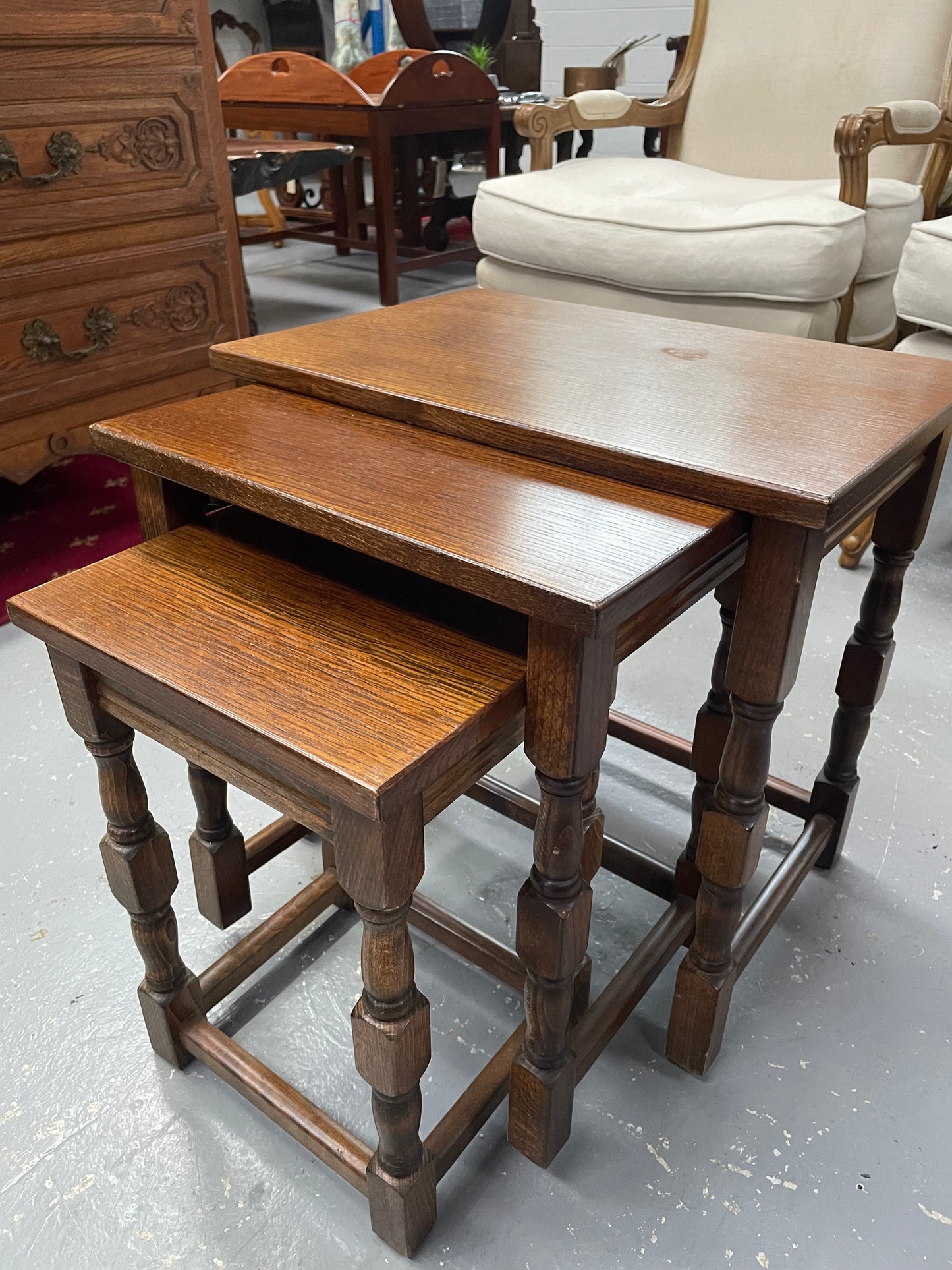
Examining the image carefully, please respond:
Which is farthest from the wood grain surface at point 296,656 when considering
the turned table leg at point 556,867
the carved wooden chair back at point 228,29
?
the carved wooden chair back at point 228,29

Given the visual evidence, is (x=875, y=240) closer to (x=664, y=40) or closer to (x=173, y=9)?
(x=173, y=9)

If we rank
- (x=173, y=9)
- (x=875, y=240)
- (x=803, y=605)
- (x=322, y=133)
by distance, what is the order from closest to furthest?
(x=803, y=605) → (x=173, y=9) → (x=875, y=240) → (x=322, y=133)

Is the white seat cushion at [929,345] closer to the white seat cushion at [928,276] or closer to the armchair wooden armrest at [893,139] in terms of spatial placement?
the white seat cushion at [928,276]

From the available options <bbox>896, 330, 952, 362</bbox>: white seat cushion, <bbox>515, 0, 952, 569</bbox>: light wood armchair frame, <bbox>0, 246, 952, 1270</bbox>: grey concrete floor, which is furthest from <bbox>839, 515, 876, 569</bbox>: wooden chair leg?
<bbox>0, 246, 952, 1270</bbox>: grey concrete floor

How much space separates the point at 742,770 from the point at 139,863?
1.63 feet

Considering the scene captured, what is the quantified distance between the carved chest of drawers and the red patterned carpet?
0.17 metres

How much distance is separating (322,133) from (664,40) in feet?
5.13

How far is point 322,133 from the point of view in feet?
10.5

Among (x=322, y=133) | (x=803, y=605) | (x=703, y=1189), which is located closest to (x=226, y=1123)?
(x=703, y=1189)

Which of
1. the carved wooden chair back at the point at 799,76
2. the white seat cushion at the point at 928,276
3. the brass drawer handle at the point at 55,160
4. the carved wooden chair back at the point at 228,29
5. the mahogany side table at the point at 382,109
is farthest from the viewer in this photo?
the carved wooden chair back at the point at 228,29

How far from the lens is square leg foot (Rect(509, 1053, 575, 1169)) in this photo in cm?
77

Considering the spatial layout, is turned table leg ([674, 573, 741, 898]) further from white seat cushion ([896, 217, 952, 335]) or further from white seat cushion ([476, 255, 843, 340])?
white seat cushion ([896, 217, 952, 335])

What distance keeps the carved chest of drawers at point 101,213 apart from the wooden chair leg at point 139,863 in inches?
43.5

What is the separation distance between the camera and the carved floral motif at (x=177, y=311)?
5.87 feet
